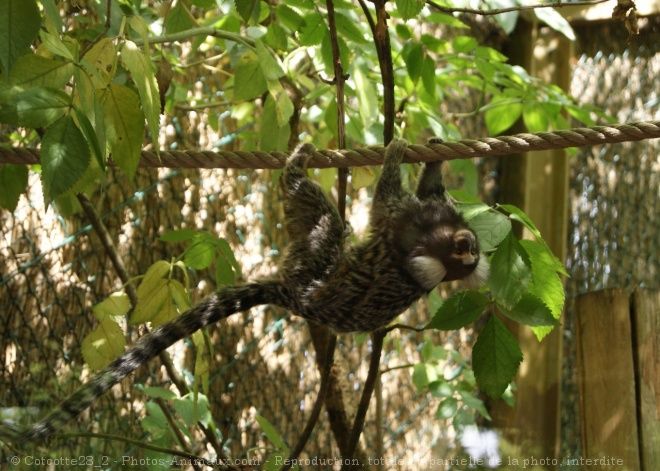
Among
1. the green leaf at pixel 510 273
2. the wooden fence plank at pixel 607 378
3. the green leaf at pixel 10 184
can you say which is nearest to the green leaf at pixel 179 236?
the green leaf at pixel 10 184

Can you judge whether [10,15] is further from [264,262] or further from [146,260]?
[264,262]

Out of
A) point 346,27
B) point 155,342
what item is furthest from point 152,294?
point 346,27

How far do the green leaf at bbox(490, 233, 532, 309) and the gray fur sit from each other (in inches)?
23.2

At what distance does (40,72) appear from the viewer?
1.14 metres

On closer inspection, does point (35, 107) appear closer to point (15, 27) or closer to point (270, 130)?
point (15, 27)

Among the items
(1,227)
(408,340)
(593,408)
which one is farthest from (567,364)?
(1,227)

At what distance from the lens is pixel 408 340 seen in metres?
3.35

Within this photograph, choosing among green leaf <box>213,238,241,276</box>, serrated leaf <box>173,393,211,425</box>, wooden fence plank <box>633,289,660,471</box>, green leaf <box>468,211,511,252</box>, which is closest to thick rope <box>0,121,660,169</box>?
green leaf <box>213,238,241,276</box>

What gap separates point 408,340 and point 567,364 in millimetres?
790

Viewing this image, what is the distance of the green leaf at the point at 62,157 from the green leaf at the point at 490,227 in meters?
0.73

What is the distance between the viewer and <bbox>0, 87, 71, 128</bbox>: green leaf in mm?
1086

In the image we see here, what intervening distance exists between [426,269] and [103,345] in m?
0.87

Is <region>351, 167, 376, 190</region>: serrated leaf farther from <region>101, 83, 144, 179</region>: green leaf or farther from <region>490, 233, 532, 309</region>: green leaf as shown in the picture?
<region>101, 83, 144, 179</region>: green leaf

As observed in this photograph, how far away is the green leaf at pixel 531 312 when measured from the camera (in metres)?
1.40
